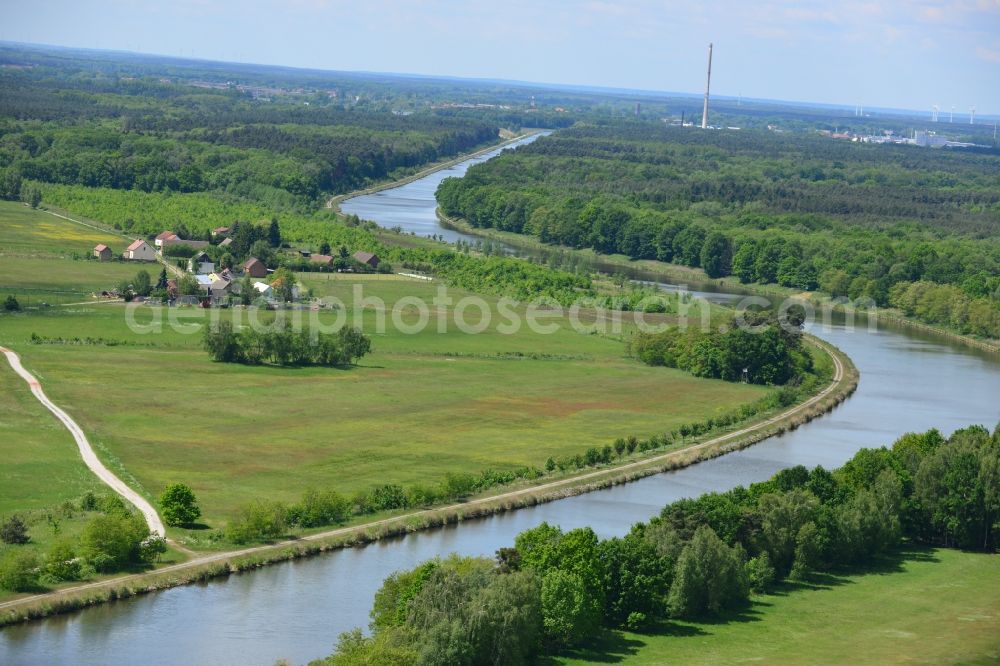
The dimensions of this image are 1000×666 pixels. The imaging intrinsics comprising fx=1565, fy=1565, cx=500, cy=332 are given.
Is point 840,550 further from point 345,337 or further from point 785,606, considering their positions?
point 345,337

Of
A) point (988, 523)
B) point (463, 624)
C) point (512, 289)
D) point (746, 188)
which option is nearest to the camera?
point (463, 624)

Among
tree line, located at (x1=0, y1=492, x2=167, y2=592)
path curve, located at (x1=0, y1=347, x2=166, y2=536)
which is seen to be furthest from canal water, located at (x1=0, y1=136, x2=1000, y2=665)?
path curve, located at (x1=0, y1=347, x2=166, y2=536)

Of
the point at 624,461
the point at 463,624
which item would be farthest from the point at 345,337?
the point at 463,624

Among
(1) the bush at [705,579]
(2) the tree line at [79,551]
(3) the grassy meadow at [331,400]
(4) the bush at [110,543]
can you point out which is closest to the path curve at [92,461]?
(3) the grassy meadow at [331,400]

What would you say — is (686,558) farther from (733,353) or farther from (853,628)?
(733,353)

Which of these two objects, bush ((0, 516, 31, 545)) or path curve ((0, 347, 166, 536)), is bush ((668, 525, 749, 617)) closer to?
path curve ((0, 347, 166, 536))

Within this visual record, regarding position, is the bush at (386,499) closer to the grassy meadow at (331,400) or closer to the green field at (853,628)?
the grassy meadow at (331,400)

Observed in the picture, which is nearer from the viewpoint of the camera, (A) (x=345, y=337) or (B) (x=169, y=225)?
(A) (x=345, y=337)
